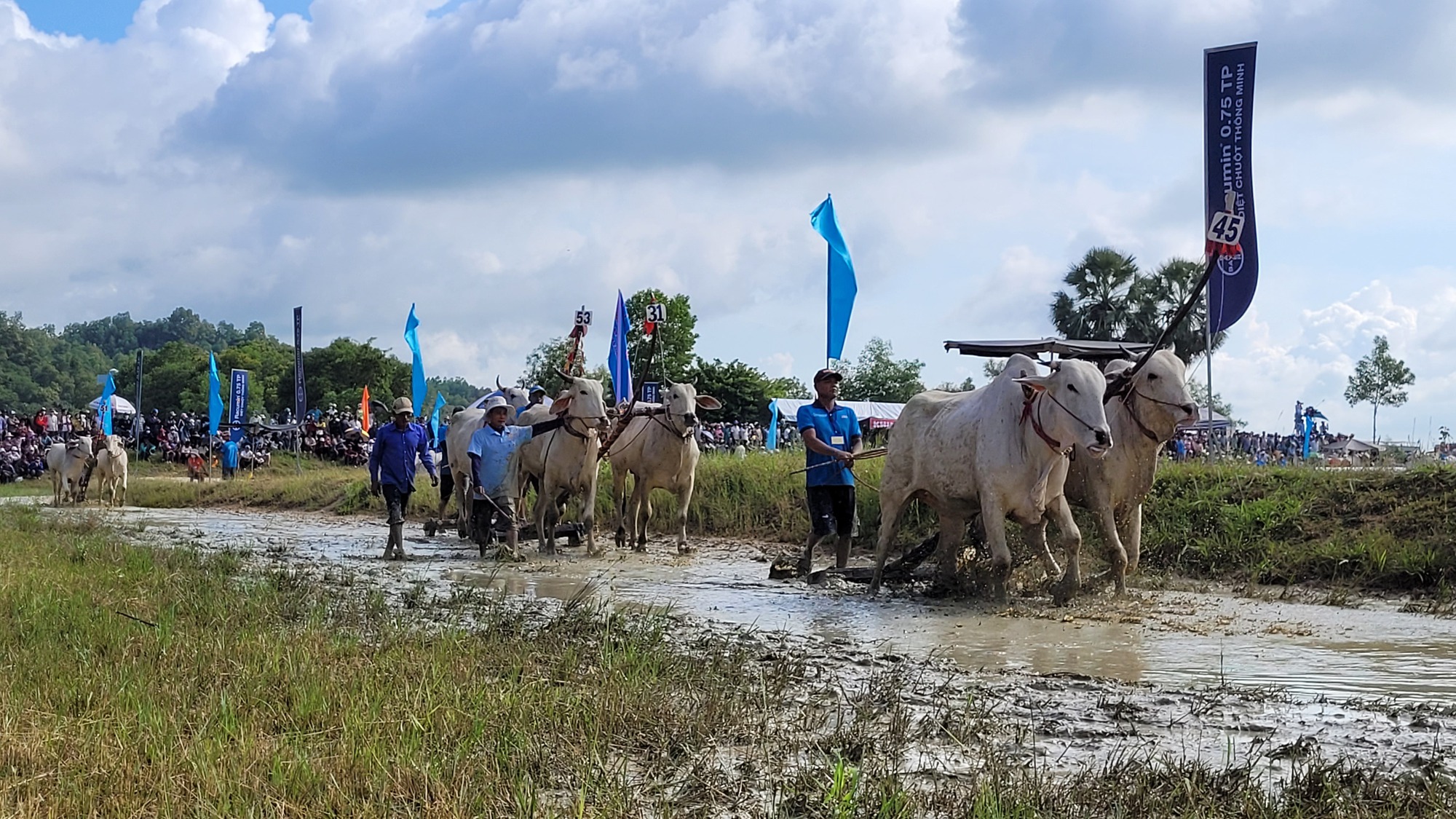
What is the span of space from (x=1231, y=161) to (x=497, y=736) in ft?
44.5

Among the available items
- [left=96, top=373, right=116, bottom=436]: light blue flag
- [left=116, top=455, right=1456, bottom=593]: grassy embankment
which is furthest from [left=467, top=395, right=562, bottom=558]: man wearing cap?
[left=96, top=373, right=116, bottom=436]: light blue flag

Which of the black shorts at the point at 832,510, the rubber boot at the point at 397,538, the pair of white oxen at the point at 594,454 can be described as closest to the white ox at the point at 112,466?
the pair of white oxen at the point at 594,454

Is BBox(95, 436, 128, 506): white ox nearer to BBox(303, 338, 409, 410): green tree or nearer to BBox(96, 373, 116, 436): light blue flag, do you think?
BBox(96, 373, 116, 436): light blue flag

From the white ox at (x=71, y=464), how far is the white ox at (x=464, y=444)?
11.2 m

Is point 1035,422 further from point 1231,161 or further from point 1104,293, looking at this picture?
point 1104,293

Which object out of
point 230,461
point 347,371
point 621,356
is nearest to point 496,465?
point 621,356

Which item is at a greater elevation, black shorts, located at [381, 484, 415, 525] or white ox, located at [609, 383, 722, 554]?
white ox, located at [609, 383, 722, 554]

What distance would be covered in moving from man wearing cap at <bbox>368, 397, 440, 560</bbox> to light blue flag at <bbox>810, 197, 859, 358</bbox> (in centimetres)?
577

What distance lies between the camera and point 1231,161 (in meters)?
15.6

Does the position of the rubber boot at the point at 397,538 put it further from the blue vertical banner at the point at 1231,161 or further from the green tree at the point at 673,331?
the green tree at the point at 673,331

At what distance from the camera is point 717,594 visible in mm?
10336

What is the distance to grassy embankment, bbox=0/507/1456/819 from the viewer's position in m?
3.90

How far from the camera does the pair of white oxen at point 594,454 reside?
1377 cm

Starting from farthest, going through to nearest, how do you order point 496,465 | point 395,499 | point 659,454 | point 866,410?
point 866,410, point 659,454, point 496,465, point 395,499
